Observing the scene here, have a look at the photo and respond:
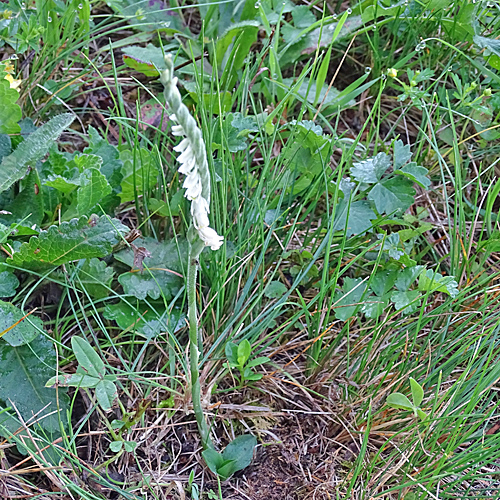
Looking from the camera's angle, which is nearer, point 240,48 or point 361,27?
point 240,48

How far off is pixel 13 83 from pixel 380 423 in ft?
5.58

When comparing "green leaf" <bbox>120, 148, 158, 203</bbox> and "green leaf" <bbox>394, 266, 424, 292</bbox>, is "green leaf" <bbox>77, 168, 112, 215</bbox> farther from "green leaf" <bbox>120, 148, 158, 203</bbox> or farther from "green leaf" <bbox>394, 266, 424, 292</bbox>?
"green leaf" <bbox>394, 266, 424, 292</bbox>

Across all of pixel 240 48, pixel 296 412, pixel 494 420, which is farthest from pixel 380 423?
pixel 240 48

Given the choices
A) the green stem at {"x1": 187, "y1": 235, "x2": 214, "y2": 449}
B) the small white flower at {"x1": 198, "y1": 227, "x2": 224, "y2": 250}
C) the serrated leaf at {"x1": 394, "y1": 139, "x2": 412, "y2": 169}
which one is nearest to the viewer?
the small white flower at {"x1": 198, "y1": 227, "x2": 224, "y2": 250}

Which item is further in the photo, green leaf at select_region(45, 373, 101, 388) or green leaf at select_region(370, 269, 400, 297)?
green leaf at select_region(370, 269, 400, 297)

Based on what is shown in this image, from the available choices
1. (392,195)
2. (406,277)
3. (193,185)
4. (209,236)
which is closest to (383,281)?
(406,277)

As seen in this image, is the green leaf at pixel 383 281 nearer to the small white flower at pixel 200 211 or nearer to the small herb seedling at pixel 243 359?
the small herb seedling at pixel 243 359

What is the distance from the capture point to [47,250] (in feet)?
5.06

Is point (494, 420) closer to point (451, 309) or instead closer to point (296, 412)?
point (451, 309)

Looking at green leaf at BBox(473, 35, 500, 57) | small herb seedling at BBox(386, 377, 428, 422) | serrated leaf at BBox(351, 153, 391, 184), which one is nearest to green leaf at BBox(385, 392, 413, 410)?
small herb seedling at BBox(386, 377, 428, 422)

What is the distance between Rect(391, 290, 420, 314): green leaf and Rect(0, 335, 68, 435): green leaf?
3.51 feet

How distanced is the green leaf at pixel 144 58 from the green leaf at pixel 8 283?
3.33ft

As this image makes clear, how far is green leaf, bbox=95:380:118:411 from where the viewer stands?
1375 mm

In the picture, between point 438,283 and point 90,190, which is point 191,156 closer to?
point 90,190
